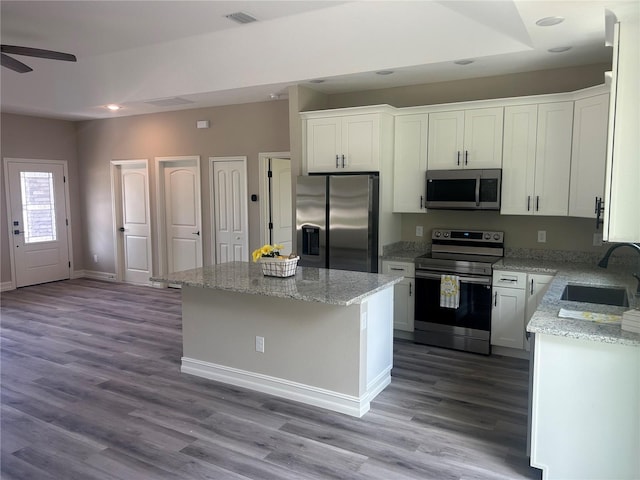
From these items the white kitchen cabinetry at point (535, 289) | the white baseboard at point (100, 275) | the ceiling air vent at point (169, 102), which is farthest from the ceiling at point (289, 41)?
the white baseboard at point (100, 275)

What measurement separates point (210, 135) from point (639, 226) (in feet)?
18.5

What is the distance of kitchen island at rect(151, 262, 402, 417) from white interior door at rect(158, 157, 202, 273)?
128 inches

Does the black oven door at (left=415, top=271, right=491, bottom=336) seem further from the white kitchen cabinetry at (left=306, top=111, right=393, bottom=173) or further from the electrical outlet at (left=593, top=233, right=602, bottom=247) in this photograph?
the white kitchen cabinetry at (left=306, top=111, right=393, bottom=173)

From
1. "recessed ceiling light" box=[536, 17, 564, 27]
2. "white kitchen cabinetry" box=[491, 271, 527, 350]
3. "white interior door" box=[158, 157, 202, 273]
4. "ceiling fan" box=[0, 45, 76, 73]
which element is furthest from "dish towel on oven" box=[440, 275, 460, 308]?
"ceiling fan" box=[0, 45, 76, 73]

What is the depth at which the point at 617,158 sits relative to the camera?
2.51 metres

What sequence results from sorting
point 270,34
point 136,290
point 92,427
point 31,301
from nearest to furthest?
point 92,427 < point 270,34 < point 31,301 < point 136,290

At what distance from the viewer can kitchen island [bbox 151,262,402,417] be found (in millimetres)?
3312

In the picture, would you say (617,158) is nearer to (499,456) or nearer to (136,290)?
(499,456)

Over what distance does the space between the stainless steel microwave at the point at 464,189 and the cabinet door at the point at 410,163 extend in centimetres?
16

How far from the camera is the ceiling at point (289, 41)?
3840 mm

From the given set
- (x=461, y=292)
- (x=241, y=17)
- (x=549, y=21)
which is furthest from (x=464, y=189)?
(x=241, y=17)

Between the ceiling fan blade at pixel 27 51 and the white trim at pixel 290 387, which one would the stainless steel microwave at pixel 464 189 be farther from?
the ceiling fan blade at pixel 27 51

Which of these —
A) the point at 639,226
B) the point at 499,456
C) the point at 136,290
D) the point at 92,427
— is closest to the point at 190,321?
the point at 92,427

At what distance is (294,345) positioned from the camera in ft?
11.6
